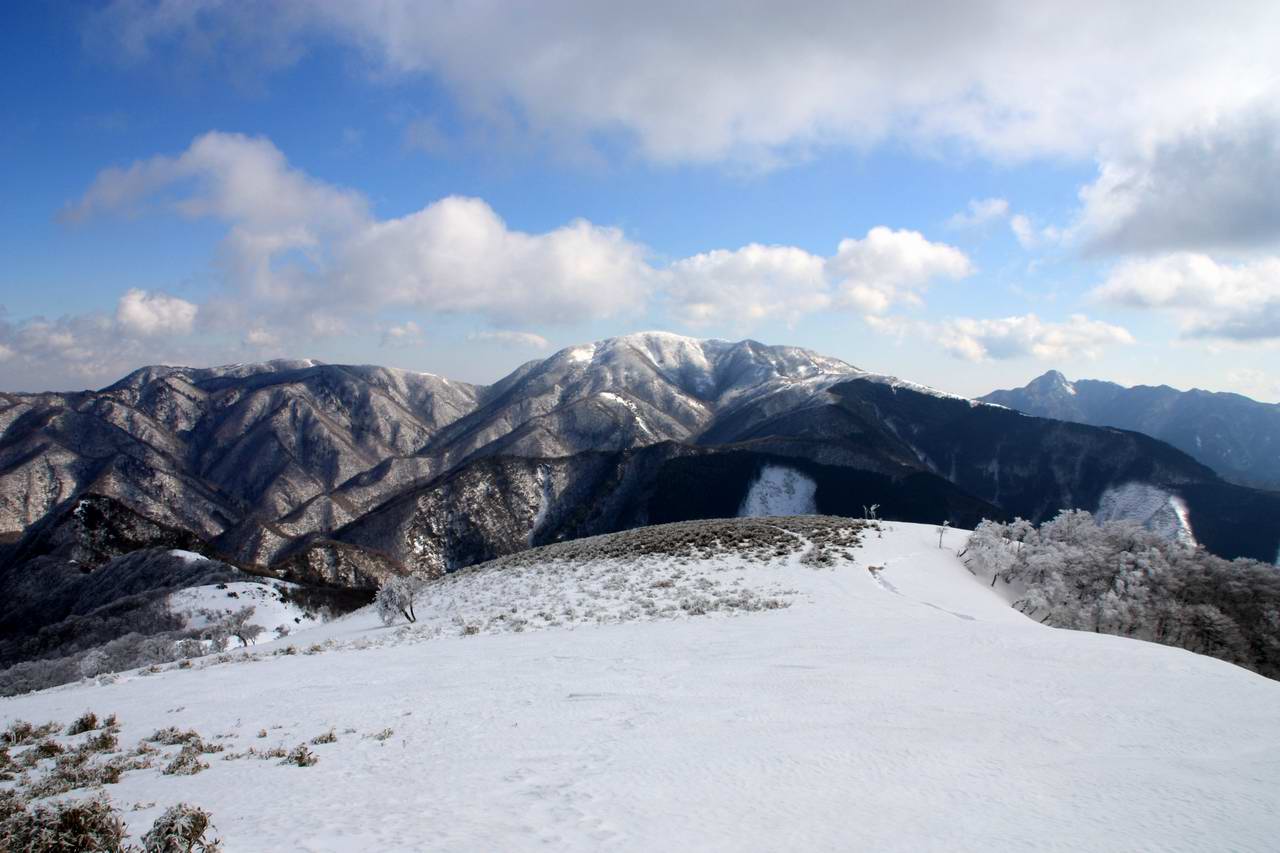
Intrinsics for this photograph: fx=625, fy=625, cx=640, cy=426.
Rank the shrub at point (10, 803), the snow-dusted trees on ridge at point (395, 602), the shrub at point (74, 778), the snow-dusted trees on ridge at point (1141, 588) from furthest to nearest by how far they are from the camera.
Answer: the snow-dusted trees on ridge at point (1141, 588)
the snow-dusted trees on ridge at point (395, 602)
the shrub at point (74, 778)
the shrub at point (10, 803)

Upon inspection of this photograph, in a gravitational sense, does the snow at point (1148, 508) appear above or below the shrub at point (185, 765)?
below

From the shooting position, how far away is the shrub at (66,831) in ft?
19.6

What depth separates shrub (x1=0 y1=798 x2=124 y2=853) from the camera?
5.98 m

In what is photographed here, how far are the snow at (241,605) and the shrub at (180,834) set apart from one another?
55.8 metres

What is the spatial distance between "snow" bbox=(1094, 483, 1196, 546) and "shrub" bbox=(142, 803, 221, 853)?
16568 cm

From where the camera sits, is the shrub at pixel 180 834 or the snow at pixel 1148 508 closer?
the shrub at pixel 180 834

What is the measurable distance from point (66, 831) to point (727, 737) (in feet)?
25.0

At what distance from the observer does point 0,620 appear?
80.9 metres

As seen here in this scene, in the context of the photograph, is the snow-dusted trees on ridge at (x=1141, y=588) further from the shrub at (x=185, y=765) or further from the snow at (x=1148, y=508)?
the snow at (x=1148, y=508)

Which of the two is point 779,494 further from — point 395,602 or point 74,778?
point 74,778

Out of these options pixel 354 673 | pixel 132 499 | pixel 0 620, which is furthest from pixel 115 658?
pixel 132 499

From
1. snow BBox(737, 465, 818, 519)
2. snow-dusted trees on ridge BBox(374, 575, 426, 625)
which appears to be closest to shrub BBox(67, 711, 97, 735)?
snow-dusted trees on ridge BBox(374, 575, 426, 625)

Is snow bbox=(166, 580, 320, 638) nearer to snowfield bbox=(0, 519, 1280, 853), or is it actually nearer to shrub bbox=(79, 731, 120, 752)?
snowfield bbox=(0, 519, 1280, 853)

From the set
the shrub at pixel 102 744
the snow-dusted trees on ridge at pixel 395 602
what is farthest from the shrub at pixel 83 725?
the snow-dusted trees on ridge at pixel 395 602
